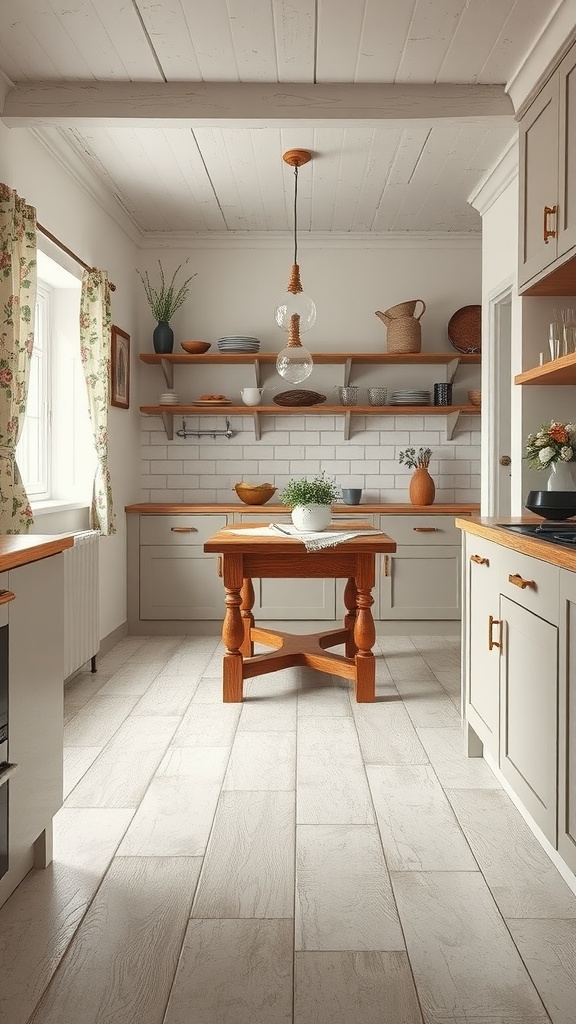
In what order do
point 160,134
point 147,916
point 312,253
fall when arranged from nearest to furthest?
point 147,916 → point 160,134 → point 312,253

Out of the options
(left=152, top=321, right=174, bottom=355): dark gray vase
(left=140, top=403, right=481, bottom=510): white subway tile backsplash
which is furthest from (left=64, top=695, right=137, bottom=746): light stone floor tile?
(left=152, top=321, right=174, bottom=355): dark gray vase

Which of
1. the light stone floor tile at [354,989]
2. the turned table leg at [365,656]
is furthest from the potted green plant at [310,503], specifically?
the light stone floor tile at [354,989]

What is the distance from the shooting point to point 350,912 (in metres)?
1.86

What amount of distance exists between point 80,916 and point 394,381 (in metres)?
4.48

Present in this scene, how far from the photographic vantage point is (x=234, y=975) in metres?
1.61

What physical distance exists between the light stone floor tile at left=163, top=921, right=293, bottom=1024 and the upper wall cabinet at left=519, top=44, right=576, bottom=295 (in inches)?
87.5

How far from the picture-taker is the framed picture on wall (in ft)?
16.0

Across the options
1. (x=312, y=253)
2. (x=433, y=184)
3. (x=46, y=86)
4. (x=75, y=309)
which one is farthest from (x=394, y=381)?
(x=46, y=86)

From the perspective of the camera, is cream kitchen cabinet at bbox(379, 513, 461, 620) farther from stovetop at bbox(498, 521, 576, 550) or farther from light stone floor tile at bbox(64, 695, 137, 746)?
stovetop at bbox(498, 521, 576, 550)

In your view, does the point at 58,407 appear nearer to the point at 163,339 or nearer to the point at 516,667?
the point at 163,339

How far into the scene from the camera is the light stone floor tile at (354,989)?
1492 mm

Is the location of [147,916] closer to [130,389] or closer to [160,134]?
[160,134]

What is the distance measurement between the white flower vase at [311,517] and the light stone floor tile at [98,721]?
1153mm

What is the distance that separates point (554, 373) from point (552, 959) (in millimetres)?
2092
